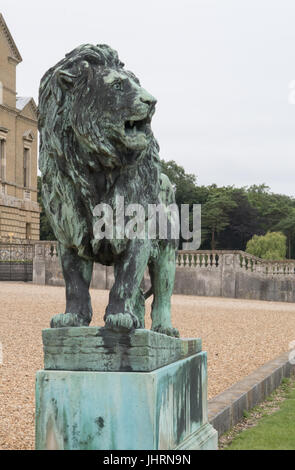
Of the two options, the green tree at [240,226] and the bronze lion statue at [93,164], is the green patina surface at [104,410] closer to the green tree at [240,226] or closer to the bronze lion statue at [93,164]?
the bronze lion statue at [93,164]

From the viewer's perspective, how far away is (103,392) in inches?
107

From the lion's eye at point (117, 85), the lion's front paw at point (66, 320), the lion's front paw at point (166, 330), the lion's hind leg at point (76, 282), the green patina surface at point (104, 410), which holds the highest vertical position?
the lion's eye at point (117, 85)

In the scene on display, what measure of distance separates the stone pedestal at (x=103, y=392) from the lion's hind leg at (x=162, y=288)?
71 cm

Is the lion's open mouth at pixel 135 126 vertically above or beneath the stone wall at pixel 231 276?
above

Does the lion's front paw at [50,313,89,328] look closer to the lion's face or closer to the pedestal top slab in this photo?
the pedestal top slab

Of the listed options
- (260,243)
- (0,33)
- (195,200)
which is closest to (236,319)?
(0,33)

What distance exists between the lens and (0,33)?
119ft

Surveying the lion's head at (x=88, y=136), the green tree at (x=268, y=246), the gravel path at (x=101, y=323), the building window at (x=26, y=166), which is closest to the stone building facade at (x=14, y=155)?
the building window at (x=26, y=166)

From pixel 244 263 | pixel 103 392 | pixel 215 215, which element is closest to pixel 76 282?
pixel 103 392

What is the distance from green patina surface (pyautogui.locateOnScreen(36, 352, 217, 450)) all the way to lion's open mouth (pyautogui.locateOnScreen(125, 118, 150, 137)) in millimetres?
1047

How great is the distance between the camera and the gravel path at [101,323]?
17.3 ft

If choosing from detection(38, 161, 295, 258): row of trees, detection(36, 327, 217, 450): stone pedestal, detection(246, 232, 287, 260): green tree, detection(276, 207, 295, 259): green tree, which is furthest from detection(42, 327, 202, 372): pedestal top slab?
detection(276, 207, 295, 259): green tree

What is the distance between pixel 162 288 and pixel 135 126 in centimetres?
116
